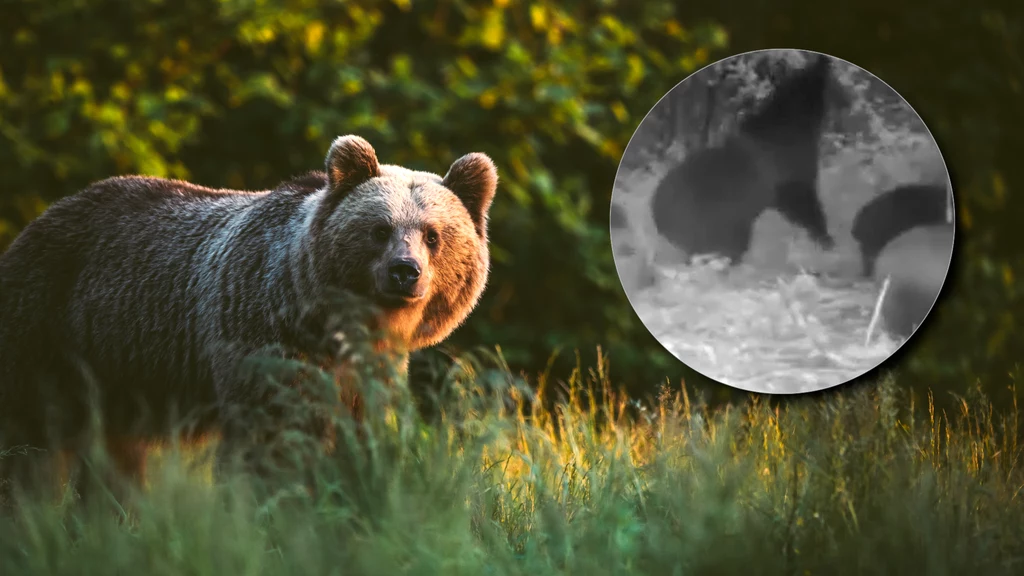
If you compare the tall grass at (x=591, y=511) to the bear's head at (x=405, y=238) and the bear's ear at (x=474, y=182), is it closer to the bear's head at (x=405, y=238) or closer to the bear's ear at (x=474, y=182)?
the bear's head at (x=405, y=238)

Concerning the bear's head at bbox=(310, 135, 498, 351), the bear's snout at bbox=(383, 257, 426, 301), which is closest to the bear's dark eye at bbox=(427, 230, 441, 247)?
the bear's head at bbox=(310, 135, 498, 351)

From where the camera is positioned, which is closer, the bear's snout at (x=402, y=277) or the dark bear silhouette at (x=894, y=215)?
the bear's snout at (x=402, y=277)

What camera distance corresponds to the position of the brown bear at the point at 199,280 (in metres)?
3.90

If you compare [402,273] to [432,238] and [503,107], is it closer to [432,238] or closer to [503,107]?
[432,238]

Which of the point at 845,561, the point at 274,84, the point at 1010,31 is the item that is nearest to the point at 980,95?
the point at 1010,31

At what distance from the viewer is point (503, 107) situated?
7285mm

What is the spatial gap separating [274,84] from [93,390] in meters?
3.16

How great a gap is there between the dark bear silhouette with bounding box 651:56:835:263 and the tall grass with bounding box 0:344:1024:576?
1165mm

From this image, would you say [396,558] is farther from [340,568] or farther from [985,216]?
[985,216]

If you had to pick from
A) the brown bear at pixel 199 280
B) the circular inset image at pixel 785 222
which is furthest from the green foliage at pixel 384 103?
the circular inset image at pixel 785 222

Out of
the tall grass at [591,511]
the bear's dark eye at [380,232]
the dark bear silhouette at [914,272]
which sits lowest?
the tall grass at [591,511]

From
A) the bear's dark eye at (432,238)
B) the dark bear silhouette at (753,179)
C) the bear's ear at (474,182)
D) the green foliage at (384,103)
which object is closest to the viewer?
the bear's dark eye at (432,238)

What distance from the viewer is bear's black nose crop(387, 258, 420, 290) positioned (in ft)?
12.1

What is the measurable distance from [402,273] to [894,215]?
7.09 ft
